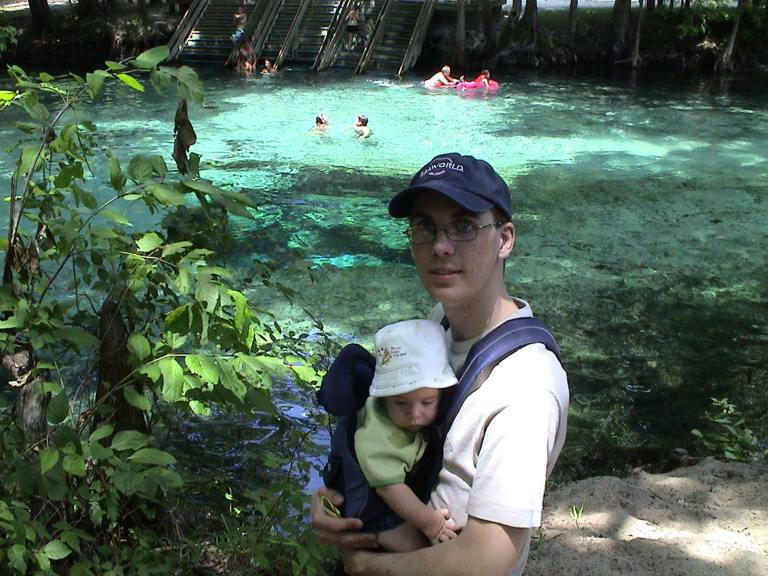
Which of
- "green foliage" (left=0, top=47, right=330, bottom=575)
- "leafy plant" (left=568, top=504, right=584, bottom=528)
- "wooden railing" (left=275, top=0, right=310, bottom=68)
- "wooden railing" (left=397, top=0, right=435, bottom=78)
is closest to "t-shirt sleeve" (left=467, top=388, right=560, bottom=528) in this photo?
"green foliage" (left=0, top=47, right=330, bottom=575)

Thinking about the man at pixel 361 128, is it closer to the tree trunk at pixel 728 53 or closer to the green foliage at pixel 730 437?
the green foliage at pixel 730 437

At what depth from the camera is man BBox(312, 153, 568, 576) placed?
1517 mm

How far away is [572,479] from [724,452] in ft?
2.86

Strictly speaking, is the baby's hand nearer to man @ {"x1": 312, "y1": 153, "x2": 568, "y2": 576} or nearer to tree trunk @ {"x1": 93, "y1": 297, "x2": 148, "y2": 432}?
man @ {"x1": 312, "y1": 153, "x2": 568, "y2": 576}

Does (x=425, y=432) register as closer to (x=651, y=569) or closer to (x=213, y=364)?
(x=213, y=364)

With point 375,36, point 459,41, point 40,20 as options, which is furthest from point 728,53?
point 40,20

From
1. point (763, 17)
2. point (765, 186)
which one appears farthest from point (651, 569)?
point (763, 17)

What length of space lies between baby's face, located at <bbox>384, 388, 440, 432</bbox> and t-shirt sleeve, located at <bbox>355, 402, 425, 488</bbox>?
26 millimetres

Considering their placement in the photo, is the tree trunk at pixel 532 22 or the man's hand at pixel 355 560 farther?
the tree trunk at pixel 532 22

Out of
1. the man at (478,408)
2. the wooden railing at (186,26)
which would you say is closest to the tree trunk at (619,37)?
the wooden railing at (186,26)

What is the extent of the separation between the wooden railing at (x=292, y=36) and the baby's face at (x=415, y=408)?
19.7 metres

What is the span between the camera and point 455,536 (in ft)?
5.40

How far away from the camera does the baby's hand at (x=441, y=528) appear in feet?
5.49

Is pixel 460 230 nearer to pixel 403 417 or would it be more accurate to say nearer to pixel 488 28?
pixel 403 417
